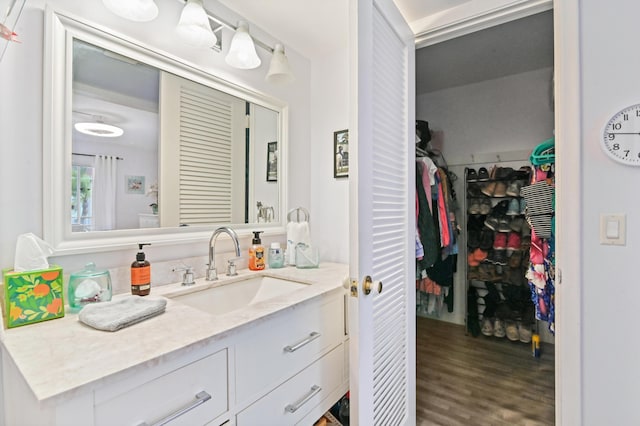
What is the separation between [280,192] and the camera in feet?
6.24

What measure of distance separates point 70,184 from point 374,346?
4.16 ft

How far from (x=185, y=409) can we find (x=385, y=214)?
0.94m

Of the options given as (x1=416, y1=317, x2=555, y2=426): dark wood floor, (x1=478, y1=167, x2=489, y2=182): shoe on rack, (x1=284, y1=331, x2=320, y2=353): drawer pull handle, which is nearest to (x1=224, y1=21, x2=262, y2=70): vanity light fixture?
(x1=284, y1=331, x2=320, y2=353): drawer pull handle

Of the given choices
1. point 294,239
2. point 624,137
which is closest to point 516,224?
point 624,137

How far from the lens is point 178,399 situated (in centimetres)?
75

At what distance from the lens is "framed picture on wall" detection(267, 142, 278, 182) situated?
6.00 ft

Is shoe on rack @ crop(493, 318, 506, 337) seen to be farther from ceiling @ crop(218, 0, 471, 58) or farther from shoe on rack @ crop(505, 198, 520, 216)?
ceiling @ crop(218, 0, 471, 58)

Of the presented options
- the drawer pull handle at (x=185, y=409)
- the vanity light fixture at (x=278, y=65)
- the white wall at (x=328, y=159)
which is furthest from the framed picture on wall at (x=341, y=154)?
the drawer pull handle at (x=185, y=409)

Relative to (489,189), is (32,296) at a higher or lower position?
lower

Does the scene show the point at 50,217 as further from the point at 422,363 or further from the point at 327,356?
the point at 422,363

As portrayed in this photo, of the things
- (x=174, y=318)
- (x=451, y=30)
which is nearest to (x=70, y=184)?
(x=174, y=318)

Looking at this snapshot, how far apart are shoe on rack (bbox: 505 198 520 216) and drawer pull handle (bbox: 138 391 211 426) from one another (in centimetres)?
284

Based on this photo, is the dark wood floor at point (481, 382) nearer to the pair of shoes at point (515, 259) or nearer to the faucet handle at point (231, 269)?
the pair of shoes at point (515, 259)

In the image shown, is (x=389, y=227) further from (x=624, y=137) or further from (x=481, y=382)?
(x=481, y=382)
